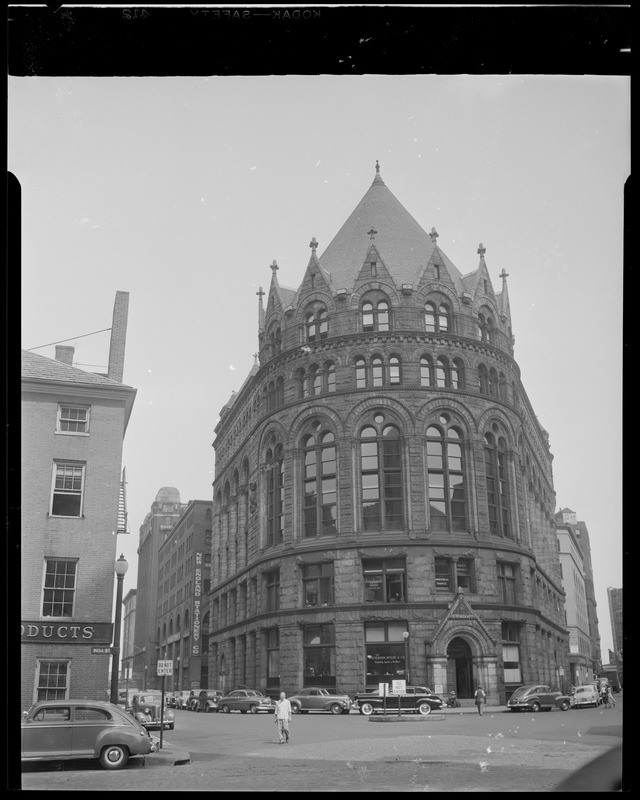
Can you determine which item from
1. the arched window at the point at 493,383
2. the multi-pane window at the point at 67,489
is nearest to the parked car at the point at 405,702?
the arched window at the point at 493,383

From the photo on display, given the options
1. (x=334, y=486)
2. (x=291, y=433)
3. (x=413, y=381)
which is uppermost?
(x=413, y=381)

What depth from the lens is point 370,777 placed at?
1095 centimetres

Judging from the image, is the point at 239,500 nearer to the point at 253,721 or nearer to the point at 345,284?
the point at 253,721

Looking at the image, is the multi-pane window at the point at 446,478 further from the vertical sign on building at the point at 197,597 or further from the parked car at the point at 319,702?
the vertical sign on building at the point at 197,597

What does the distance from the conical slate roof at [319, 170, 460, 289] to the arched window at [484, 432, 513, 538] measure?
7.19m

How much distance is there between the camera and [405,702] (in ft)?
82.9

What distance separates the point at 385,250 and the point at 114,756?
25.7 meters

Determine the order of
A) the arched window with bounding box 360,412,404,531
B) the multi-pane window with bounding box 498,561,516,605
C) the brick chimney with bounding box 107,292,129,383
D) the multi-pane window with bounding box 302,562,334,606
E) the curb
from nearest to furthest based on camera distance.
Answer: the brick chimney with bounding box 107,292,129,383 < the curb < the multi-pane window with bounding box 498,561,516,605 < the multi-pane window with bounding box 302,562,334,606 < the arched window with bounding box 360,412,404,531

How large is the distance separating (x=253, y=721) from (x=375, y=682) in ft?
23.4

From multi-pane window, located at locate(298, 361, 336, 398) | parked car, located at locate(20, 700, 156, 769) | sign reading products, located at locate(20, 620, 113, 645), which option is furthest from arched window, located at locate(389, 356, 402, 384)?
parked car, located at locate(20, 700, 156, 769)

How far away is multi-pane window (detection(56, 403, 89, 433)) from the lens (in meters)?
13.0

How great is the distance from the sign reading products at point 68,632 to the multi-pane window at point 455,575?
1827 cm

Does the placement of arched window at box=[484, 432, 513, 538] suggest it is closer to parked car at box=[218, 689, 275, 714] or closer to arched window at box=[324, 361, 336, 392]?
arched window at box=[324, 361, 336, 392]

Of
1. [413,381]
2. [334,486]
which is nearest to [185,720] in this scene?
[334,486]
